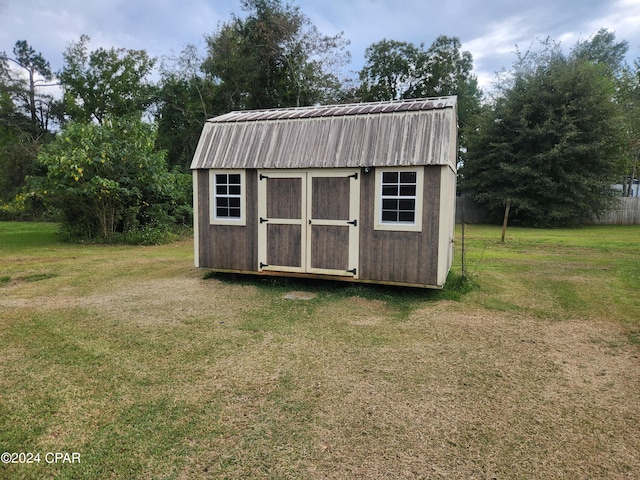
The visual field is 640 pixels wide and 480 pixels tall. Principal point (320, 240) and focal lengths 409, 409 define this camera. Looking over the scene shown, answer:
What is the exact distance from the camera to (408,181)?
20.6 feet

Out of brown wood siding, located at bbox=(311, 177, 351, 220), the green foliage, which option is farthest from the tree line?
brown wood siding, located at bbox=(311, 177, 351, 220)

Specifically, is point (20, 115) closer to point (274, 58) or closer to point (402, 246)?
point (274, 58)

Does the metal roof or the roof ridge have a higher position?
the roof ridge

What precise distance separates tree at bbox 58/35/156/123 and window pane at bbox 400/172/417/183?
21.6m

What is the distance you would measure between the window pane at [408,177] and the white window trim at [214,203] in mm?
2768

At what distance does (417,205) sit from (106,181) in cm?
976

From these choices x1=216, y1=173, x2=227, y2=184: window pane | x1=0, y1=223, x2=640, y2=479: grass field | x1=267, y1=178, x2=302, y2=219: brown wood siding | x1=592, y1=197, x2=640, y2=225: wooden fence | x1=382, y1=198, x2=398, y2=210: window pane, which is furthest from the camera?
x1=592, y1=197, x2=640, y2=225: wooden fence

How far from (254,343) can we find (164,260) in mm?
6697

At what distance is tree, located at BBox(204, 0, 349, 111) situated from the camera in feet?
75.5

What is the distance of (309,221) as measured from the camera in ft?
22.6

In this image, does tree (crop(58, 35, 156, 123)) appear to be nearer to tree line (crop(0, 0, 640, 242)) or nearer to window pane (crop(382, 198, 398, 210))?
tree line (crop(0, 0, 640, 242))

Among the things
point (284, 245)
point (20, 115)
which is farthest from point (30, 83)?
point (284, 245)

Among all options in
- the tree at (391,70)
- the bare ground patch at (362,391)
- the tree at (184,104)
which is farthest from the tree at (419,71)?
the bare ground patch at (362,391)

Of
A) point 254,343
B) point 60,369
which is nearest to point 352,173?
point 254,343
